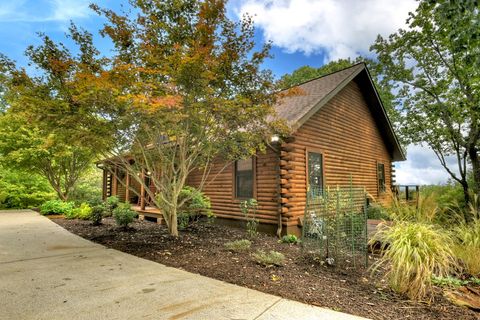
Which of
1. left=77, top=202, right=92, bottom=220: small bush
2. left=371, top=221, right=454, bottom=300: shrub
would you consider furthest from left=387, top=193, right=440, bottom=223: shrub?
left=77, top=202, right=92, bottom=220: small bush

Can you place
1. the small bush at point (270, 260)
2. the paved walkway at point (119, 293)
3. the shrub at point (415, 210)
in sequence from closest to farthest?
the paved walkway at point (119, 293) → the small bush at point (270, 260) → the shrub at point (415, 210)

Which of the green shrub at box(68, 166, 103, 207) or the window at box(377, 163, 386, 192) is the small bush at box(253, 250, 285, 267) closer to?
the window at box(377, 163, 386, 192)

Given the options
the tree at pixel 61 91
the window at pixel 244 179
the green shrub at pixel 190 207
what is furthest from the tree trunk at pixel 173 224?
the window at pixel 244 179

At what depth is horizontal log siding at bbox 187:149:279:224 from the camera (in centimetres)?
808

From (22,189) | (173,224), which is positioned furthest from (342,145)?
(22,189)

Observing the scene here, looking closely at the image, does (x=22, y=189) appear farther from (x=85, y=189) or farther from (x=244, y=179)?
(x=244, y=179)

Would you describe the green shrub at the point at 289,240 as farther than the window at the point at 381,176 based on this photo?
No

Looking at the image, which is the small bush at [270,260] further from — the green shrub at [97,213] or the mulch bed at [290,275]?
the green shrub at [97,213]

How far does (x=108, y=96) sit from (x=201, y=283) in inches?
149

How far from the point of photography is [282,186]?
775 cm

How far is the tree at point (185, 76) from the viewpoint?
202 inches

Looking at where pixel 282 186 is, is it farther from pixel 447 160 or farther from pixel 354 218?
pixel 447 160

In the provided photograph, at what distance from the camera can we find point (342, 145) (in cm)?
1060

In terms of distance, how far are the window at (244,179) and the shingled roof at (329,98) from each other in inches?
77.7
